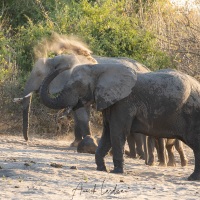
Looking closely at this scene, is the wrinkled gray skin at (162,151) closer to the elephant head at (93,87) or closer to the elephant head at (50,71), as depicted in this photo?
the elephant head at (50,71)

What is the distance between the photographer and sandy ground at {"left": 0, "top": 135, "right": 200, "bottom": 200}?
895 centimetres

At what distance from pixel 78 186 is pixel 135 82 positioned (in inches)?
93.1

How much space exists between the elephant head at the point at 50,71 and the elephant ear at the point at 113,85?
0.87m

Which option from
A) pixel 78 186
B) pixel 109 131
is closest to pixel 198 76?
pixel 109 131

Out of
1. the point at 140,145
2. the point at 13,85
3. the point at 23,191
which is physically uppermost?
the point at 13,85

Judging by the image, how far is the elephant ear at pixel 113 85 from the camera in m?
11.1

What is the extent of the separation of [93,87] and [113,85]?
280 millimetres

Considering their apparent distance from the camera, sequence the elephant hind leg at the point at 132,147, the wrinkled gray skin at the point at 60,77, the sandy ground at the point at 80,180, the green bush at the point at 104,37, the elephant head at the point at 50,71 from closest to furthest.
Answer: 1. the sandy ground at the point at 80,180
2. the elephant head at the point at 50,71
3. the wrinkled gray skin at the point at 60,77
4. the elephant hind leg at the point at 132,147
5. the green bush at the point at 104,37

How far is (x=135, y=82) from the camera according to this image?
11297mm

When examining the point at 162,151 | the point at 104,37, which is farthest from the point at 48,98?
the point at 104,37

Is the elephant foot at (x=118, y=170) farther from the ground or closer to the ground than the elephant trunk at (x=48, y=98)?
closer to the ground

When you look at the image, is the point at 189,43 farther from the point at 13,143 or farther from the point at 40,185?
the point at 40,185

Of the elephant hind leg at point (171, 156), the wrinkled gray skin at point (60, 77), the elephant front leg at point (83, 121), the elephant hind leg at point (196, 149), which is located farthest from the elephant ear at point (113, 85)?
the elephant front leg at point (83, 121)

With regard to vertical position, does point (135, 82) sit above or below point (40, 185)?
above
